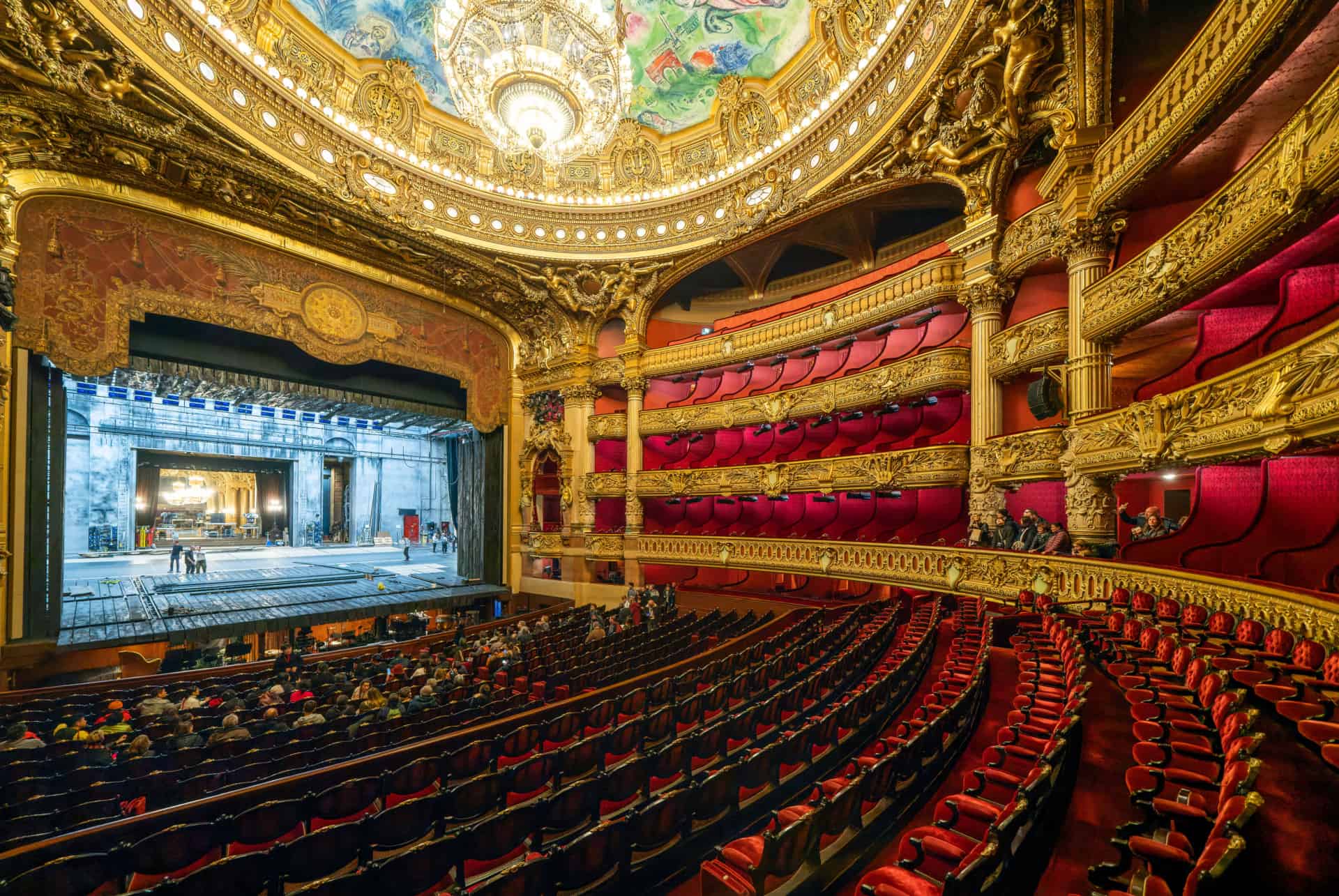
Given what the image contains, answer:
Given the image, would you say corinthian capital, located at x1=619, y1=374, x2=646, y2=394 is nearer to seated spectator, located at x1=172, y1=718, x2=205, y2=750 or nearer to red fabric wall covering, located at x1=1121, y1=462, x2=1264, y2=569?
red fabric wall covering, located at x1=1121, y1=462, x2=1264, y2=569

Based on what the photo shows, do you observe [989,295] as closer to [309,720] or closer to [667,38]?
[667,38]

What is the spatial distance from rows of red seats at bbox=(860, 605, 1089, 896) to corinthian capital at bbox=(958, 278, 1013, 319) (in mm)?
7074

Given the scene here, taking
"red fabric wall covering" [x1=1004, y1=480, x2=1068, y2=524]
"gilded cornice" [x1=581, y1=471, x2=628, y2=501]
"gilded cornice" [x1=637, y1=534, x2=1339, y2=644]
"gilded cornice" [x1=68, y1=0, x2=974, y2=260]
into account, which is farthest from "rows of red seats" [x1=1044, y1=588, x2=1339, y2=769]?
"gilded cornice" [x1=581, y1=471, x2=628, y2=501]

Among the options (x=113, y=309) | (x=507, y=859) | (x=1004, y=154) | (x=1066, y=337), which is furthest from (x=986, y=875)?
(x=113, y=309)

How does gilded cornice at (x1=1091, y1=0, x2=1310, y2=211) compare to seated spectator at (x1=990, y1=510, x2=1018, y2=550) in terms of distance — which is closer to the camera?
gilded cornice at (x1=1091, y1=0, x2=1310, y2=211)

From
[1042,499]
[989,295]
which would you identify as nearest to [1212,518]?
[1042,499]

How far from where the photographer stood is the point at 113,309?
374 inches

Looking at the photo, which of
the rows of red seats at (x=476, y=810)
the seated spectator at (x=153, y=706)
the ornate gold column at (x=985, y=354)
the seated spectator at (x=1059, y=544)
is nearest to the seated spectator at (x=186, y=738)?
the seated spectator at (x=153, y=706)

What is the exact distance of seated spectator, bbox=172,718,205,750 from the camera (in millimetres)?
4305

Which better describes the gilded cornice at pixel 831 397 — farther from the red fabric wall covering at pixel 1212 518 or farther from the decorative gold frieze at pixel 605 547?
the red fabric wall covering at pixel 1212 518

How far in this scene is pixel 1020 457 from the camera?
314 inches

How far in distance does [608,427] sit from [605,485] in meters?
1.63

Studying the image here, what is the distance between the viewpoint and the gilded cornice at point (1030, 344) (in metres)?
7.86

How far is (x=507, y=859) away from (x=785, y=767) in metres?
1.90
